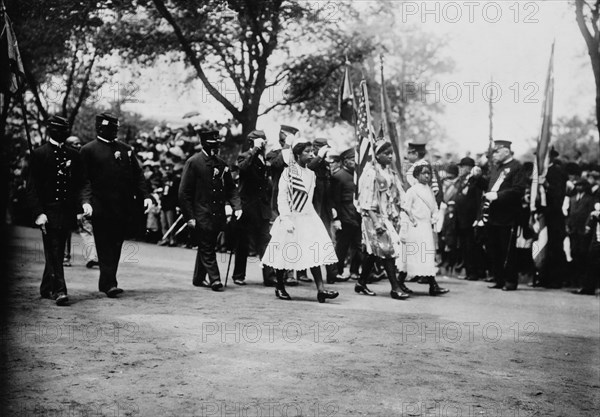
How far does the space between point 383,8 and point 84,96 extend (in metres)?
12.0

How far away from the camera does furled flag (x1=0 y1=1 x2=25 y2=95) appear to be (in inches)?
376

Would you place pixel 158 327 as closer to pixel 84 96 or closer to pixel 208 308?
pixel 208 308

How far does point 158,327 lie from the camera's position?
8.11 metres

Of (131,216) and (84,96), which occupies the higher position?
(84,96)

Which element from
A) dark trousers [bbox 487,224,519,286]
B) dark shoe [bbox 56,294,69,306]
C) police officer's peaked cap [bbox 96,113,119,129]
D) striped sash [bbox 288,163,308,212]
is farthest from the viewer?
dark trousers [bbox 487,224,519,286]

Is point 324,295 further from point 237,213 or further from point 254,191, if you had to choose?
point 254,191

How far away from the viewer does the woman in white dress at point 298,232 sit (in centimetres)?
1060

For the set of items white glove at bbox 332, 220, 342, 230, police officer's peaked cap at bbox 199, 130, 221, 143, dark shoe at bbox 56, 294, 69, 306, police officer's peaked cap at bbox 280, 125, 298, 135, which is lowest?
dark shoe at bbox 56, 294, 69, 306

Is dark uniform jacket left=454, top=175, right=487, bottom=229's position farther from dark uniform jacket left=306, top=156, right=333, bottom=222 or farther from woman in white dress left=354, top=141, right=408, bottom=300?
woman in white dress left=354, top=141, right=408, bottom=300

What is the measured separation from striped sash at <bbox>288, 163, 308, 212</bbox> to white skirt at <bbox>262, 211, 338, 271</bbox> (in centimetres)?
12

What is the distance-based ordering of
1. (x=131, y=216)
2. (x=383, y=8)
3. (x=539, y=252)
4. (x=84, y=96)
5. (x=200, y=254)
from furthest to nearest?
(x=84, y=96), (x=383, y=8), (x=539, y=252), (x=200, y=254), (x=131, y=216)

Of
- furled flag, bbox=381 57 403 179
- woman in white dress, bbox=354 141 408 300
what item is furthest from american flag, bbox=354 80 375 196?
furled flag, bbox=381 57 403 179

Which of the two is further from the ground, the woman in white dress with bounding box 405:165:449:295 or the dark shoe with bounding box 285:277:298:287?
the woman in white dress with bounding box 405:165:449:295

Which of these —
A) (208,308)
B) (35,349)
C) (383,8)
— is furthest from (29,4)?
(35,349)
